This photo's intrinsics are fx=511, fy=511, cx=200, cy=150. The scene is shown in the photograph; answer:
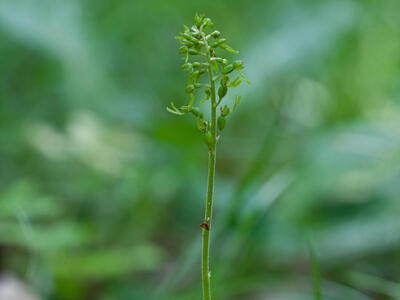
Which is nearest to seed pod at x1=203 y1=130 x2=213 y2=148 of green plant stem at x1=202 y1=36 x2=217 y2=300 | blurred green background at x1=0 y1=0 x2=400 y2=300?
green plant stem at x1=202 y1=36 x2=217 y2=300

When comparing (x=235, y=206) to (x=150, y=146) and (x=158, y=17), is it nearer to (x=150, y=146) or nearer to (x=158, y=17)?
(x=150, y=146)

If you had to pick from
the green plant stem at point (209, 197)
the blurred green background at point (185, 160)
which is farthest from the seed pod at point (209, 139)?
the blurred green background at point (185, 160)

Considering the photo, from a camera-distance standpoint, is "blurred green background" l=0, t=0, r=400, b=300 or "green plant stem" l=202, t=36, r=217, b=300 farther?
"blurred green background" l=0, t=0, r=400, b=300

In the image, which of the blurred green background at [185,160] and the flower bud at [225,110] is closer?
the flower bud at [225,110]

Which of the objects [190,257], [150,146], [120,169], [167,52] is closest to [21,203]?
[190,257]

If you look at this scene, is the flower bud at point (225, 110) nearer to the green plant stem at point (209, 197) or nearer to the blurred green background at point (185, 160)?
the green plant stem at point (209, 197)

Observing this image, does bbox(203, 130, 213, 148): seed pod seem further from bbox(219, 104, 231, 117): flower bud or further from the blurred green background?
the blurred green background

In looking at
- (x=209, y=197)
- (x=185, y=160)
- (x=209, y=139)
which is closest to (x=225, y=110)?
(x=209, y=139)

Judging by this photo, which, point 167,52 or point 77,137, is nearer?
point 77,137
